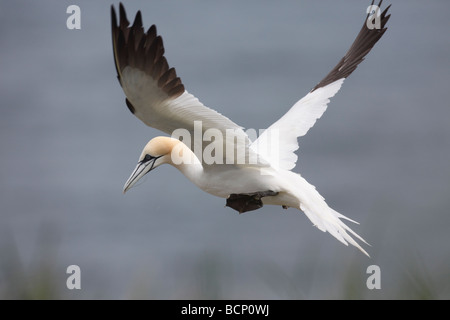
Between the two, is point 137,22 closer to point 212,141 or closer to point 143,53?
point 143,53

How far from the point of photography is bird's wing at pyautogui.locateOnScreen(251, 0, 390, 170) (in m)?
6.82

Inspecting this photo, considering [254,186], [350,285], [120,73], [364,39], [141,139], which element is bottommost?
[350,285]

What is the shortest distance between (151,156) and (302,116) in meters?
1.93

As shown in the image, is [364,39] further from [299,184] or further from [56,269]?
[56,269]

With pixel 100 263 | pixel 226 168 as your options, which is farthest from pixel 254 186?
pixel 100 263

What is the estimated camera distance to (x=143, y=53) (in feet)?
16.0

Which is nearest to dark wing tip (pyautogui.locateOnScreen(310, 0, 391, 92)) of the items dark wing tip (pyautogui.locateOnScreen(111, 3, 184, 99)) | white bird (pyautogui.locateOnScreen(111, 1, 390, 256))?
white bird (pyautogui.locateOnScreen(111, 1, 390, 256))

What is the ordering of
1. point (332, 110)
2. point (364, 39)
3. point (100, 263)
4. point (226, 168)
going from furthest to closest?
point (332, 110)
point (100, 263)
point (364, 39)
point (226, 168)

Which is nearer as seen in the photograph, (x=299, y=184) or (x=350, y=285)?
(x=350, y=285)

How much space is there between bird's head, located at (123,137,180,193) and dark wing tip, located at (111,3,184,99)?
1.12 meters

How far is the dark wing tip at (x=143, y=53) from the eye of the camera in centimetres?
485

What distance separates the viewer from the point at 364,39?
7.90m

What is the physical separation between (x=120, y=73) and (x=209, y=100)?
12.8m

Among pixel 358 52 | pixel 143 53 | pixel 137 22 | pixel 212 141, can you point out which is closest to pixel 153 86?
pixel 143 53
